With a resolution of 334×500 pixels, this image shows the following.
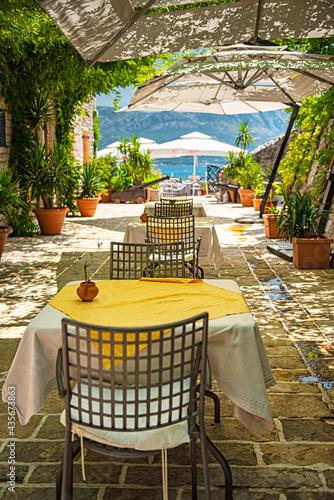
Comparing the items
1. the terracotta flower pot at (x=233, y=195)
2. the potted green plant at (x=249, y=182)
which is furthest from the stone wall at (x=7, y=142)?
the terracotta flower pot at (x=233, y=195)

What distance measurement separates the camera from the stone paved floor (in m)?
2.38

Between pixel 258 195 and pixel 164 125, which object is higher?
pixel 164 125

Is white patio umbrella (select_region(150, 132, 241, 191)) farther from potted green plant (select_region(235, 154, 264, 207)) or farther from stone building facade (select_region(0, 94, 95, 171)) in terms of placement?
potted green plant (select_region(235, 154, 264, 207))

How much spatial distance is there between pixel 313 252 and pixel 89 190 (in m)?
6.88

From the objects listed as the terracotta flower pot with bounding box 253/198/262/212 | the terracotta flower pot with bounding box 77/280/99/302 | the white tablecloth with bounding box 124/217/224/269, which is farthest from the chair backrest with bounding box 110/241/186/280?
the terracotta flower pot with bounding box 253/198/262/212

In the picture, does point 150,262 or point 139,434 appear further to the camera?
point 150,262

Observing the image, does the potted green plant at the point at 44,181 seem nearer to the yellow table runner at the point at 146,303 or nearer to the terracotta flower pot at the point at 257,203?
the terracotta flower pot at the point at 257,203

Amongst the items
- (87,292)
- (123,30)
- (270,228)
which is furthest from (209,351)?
(270,228)

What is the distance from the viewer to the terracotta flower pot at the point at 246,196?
14722 mm

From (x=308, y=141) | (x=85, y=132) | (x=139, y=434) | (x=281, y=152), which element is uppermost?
(x=85, y=132)

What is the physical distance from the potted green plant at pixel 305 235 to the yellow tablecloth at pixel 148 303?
392 centimetres

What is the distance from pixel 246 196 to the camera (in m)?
14.8

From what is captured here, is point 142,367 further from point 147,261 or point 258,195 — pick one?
point 258,195

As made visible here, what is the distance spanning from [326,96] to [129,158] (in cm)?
931
